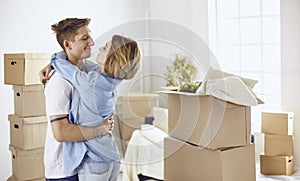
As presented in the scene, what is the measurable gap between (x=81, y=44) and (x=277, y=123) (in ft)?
6.97

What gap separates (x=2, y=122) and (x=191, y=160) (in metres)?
1.84

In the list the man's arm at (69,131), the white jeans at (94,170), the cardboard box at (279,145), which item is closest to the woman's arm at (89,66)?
the man's arm at (69,131)

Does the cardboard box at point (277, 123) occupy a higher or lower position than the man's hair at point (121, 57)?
lower

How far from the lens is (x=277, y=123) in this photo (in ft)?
11.1

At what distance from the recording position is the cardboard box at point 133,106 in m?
1.78

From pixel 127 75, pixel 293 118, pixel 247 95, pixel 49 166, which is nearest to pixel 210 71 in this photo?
pixel 247 95

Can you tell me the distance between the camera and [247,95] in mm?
2324

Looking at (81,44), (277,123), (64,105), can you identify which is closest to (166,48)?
(81,44)

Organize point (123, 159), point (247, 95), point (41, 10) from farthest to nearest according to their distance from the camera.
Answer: point (41, 10) → point (247, 95) → point (123, 159)

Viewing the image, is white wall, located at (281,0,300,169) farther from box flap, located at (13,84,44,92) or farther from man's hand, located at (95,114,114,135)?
man's hand, located at (95,114,114,135)

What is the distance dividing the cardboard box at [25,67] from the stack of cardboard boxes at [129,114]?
4.28 ft

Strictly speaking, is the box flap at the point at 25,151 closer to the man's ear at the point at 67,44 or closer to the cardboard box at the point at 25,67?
the cardboard box at the point at 25,67

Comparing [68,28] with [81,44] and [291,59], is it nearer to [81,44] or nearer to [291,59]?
[81,44]

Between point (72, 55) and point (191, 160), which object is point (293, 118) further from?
point (72, 55)
